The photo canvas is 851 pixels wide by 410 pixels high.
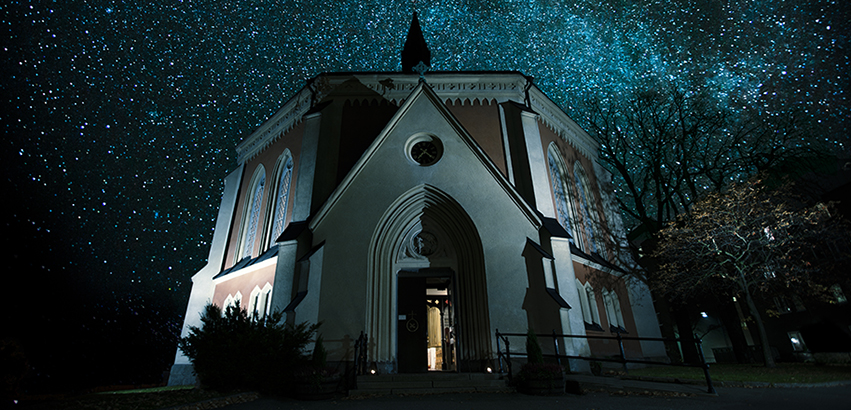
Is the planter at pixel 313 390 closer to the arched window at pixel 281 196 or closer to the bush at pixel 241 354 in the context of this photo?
the bush at pixel 241 354

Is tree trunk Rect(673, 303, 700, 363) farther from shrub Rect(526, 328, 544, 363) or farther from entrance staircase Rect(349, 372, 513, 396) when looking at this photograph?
entrance staircase Rect(349, 372, 513, 396)

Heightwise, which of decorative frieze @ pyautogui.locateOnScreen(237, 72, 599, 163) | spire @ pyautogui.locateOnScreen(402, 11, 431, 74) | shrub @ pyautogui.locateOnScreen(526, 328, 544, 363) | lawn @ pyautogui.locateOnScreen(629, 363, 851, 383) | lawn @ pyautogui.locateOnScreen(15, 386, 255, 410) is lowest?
lawn @ pyautogui.locateOnScreen(629, 363, 851, 383)

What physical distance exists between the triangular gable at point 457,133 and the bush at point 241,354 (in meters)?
4.04

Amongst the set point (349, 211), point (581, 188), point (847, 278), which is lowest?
point (847, 278)

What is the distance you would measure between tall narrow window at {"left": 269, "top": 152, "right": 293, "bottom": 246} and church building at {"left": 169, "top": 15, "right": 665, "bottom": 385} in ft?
0.26

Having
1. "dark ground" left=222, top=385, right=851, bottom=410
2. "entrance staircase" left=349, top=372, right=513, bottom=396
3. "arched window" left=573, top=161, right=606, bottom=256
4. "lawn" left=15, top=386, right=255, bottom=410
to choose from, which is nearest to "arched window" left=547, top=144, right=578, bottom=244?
"arched window" left=573, top=161, right=606, bottom=256

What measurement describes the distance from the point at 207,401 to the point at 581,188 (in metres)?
15.9

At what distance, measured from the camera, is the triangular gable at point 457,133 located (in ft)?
36.1

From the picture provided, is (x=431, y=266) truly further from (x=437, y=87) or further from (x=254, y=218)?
(x=254, y=218)

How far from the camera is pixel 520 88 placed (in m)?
15.3

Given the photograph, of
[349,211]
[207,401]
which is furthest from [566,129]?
[207,401]

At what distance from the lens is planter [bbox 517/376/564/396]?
6.94 m

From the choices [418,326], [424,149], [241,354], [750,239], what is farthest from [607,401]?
[750,239]

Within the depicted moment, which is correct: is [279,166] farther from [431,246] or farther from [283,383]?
[283,383]
